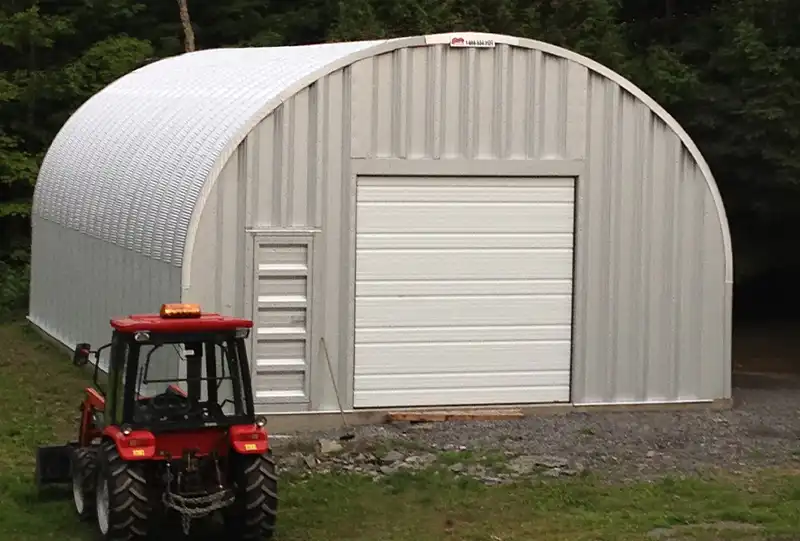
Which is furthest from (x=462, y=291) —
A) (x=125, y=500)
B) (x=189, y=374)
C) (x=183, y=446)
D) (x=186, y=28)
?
(x=186, y=28)

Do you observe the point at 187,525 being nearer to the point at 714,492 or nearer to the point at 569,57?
the point at 714,492

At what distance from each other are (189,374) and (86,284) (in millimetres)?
9140

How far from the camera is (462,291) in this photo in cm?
1681

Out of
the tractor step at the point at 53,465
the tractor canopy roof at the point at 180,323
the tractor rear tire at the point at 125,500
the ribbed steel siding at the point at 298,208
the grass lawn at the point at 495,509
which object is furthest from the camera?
the ribbed steel siding at the point at 298,208

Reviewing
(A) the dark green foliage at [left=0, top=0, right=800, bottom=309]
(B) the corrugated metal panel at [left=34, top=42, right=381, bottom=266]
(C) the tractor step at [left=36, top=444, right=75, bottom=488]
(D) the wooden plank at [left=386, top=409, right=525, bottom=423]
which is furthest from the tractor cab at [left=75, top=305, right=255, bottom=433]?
(A) the dark green foliage at [left=0, top=0, right=800, bottom=309]

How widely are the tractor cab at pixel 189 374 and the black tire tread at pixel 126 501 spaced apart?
31 centimetres

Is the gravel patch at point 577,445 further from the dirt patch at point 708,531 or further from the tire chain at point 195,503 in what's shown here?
the tire chain at point 195,503

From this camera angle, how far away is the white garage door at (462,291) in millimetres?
16484

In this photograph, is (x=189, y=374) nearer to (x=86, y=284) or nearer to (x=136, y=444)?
(x=136, y=444)

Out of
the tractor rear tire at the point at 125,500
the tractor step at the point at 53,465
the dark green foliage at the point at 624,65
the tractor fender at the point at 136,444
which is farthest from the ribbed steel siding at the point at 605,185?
the dark green foliage at the point at 624,65

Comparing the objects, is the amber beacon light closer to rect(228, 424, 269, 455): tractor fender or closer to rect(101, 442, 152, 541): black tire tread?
rect(228, 424, 269, 455): tractor fender

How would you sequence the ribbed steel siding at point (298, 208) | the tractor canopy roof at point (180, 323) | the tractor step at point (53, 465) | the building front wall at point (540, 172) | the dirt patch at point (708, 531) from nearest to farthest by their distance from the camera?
the tractor canopy roof at point (180, 323) → the dirt patch at point (708, 531) → the tractor step at point (53, 465) → the ribbed steel siding at point (298, 208) → the building front wall at point (540, 172)

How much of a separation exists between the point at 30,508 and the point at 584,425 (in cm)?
628

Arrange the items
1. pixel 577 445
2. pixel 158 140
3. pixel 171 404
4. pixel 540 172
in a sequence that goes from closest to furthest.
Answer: pixel 171 404
pixel 577 445
pixel 540 172
pixel 158 140
